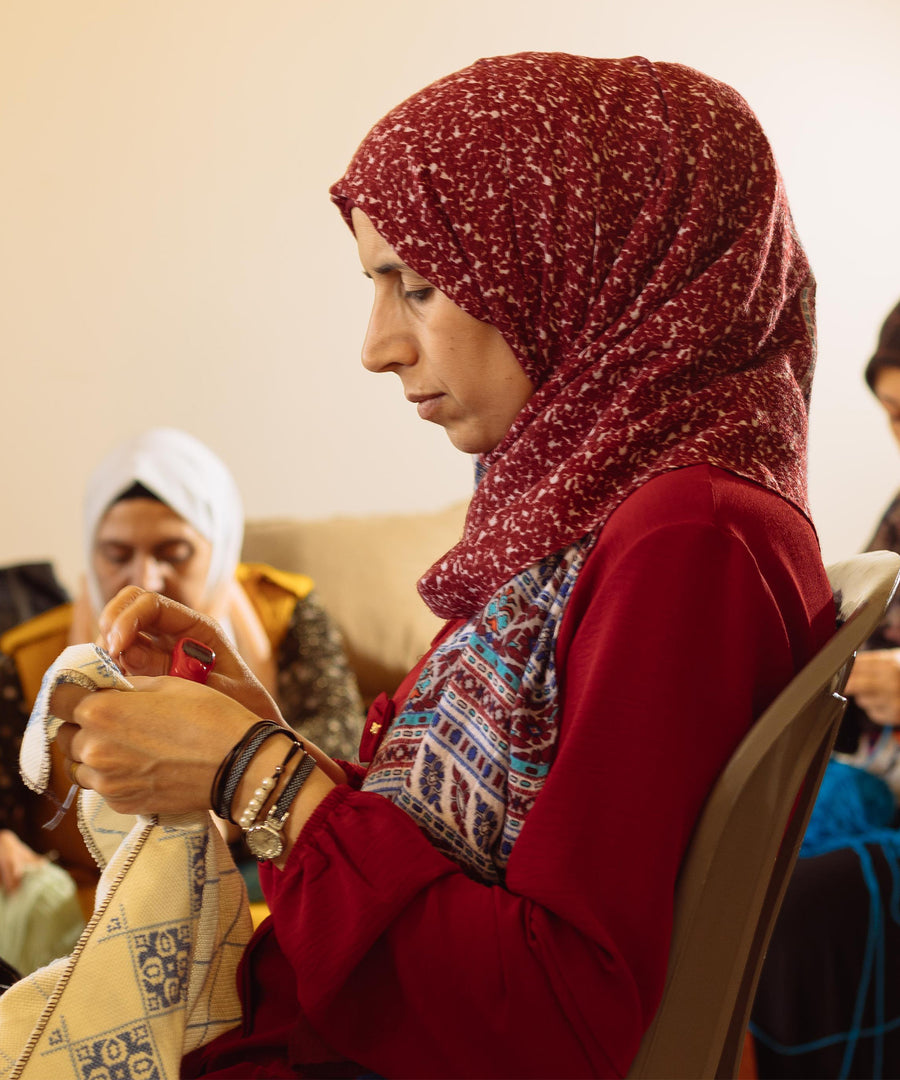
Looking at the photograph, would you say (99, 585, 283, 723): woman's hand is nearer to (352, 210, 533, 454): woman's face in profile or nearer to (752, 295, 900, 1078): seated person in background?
(352, 210, 533, 454): woman's face in profile

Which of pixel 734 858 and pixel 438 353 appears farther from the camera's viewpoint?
pixel 438 353

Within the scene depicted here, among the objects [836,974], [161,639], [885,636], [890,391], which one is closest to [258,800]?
[161,639]

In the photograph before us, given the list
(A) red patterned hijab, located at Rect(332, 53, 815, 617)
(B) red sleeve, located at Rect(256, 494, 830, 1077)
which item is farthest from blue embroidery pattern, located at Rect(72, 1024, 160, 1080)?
(A) red patterned hijab, located at Rect(332, 53, 815, 617)

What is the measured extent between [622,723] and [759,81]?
3.05 meters

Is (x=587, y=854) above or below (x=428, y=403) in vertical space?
below

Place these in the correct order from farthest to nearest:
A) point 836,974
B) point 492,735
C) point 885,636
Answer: point 885,636 < point 836,974 < point 492,735

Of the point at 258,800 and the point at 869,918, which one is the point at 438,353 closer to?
the point at 258,800

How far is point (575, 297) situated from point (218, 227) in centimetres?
202

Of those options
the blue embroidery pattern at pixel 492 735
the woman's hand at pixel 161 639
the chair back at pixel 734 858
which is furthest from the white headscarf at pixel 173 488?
the chair back at pixel 734 858

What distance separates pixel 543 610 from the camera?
77cm

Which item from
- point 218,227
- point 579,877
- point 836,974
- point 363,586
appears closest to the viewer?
point 579,877

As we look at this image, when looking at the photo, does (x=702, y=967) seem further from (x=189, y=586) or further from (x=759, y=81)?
(x=759, y=81)

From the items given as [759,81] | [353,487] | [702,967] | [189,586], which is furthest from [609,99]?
[759,81]

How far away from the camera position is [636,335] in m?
0.81
